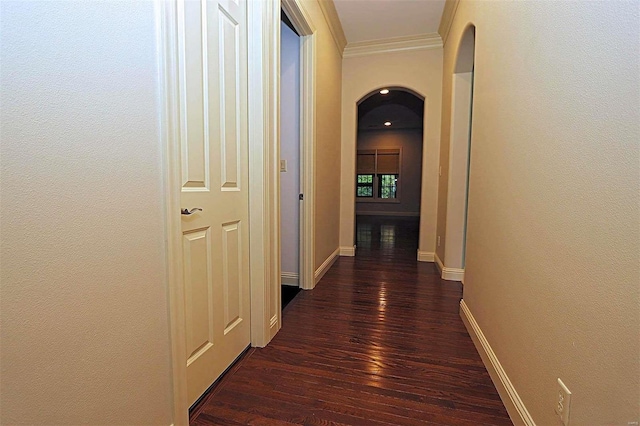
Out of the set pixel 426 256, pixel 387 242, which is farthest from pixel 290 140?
pixel 387 242

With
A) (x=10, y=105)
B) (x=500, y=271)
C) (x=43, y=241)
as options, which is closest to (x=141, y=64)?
(x=10, y=105)

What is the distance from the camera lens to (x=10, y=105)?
642mm

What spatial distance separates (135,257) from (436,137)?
12.3ft

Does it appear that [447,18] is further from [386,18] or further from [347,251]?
[347,251]

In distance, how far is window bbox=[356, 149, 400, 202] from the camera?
9648 millimetres

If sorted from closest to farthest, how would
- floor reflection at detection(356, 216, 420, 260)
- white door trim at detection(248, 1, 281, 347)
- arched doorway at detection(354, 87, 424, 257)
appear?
white door trim at detection(248, 1, 281, 347) → floor reflection at detection(356, 216, 420, 260) → arched doorway at detection(354, 87, 424, 257)

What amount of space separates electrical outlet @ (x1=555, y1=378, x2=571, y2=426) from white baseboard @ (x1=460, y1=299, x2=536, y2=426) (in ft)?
0.77

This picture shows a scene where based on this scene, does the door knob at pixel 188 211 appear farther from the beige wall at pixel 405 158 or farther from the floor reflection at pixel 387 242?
the beige wall at pixel 405 158

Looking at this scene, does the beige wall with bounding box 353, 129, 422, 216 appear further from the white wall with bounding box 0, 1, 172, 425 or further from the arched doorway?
the white wall with bounding box 0, 1, 172, 425

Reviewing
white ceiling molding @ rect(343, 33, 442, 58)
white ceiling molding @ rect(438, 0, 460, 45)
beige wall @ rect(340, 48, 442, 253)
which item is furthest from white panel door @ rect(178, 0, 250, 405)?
white ceiling molding @ rect(343, 33, 442, 58)

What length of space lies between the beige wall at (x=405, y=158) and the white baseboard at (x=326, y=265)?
240 inches

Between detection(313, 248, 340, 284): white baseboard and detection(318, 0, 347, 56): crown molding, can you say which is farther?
detection(313, 248, 340, 284): white baseboard

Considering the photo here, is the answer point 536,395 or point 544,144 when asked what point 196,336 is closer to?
point 536,395

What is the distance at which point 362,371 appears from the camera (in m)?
1.65
